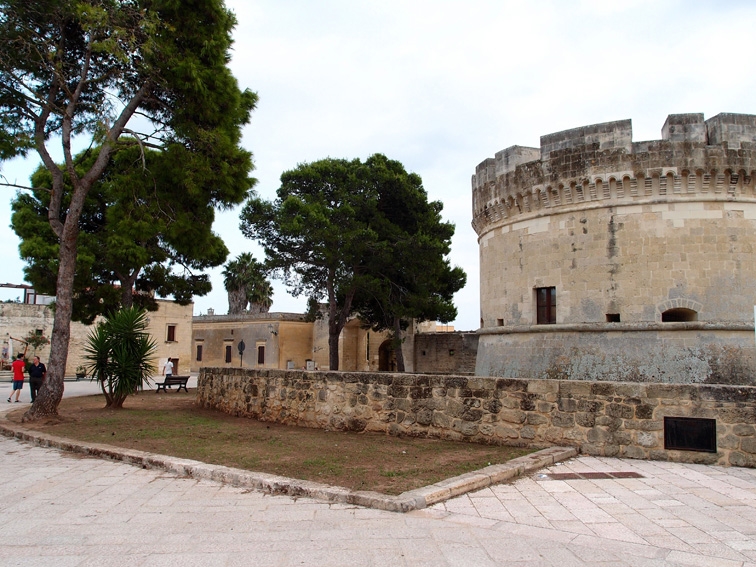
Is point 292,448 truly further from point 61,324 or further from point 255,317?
point 255,317

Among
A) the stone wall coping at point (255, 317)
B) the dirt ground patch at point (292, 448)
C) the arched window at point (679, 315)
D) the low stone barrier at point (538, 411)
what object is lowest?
the dirt ground patch at point (292, 448)

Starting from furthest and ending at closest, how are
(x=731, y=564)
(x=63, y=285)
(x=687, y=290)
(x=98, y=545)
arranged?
(x=687, y=290) < (x=63, y=285) < (x=98, y=545) < (x=731, y=564)

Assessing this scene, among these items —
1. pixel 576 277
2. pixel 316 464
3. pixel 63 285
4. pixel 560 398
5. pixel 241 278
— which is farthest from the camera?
pixel 241 278

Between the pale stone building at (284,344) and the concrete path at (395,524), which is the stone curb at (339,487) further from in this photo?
the pale stone building at (284,344)

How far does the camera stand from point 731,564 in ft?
11.6

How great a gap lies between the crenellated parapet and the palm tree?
3247cm

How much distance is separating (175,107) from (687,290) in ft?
38.2

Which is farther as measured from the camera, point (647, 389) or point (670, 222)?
point (670, 222)

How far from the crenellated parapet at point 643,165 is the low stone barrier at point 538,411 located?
6.58 m

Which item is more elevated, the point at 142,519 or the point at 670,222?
the point at 670,222

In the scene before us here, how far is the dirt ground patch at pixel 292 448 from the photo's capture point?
6.03 metres

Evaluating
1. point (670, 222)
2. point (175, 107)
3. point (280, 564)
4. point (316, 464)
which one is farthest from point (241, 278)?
point (280, 564)

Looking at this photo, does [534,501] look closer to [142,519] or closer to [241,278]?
[142,519]

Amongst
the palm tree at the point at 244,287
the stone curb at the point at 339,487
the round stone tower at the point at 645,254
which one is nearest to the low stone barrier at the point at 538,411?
the stone curb at the point at 339,487
